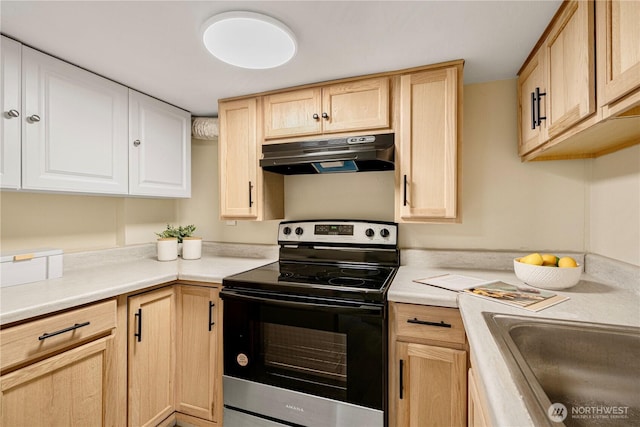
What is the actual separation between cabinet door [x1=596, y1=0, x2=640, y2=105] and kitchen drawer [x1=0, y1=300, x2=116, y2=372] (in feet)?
6.64

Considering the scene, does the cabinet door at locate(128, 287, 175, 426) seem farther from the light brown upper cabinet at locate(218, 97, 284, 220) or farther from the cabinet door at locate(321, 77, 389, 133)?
the cabinet door at locate(321, 77, 389, 133)

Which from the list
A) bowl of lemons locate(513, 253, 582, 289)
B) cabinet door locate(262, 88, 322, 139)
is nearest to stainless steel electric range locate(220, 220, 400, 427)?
bowl of lemons locate(513, 253, 582, 289)

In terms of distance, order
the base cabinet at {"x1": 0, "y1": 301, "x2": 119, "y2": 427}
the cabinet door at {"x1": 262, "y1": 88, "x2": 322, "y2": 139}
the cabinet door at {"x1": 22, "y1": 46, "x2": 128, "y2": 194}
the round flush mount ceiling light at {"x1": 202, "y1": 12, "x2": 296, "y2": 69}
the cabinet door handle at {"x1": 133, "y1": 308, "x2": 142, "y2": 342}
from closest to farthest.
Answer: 1. the base cabinet at {"x1": 0, "y1": 301, "x2": 119, "y2": 427}
2. the round flush mount ceiling light at {"x1": 202, "y1": 12, "x2": 296, "y2": 69}
3. the cabinet door at {"x1": 22, "y1": 46, "x2": 128, "y2": 194}
4. the cabinet door handle at {"x1": 133, "y1": 308, "x2": 142, "y2": 342}
5. the cabinet door at {"x1": 262, "y1": 88, "x2": 322, "y2": 139}

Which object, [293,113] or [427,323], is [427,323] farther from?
[293,113]

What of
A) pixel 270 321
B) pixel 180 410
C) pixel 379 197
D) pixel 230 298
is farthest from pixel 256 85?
pixel 180 410

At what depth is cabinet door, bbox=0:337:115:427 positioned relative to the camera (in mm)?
1096

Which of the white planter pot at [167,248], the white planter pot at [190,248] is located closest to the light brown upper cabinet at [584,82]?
the white planter pot at [190,248]

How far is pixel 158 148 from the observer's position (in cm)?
210

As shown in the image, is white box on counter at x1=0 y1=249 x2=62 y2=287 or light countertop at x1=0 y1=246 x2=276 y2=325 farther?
white box on counter at x1=0 y1=249 x2=62 y2=287

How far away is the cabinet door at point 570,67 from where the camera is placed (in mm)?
978

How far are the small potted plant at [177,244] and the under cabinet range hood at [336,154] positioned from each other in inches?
31.9

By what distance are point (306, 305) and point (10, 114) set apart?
158cm

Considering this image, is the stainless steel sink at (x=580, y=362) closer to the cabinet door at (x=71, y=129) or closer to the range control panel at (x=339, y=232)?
the range control panel at (x=339, y=232)

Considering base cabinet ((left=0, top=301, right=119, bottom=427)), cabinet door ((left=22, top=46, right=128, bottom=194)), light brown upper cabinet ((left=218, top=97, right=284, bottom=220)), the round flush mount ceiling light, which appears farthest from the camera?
light brown upper cabinet ((left=218, top=97, right=284, bottom=220))
